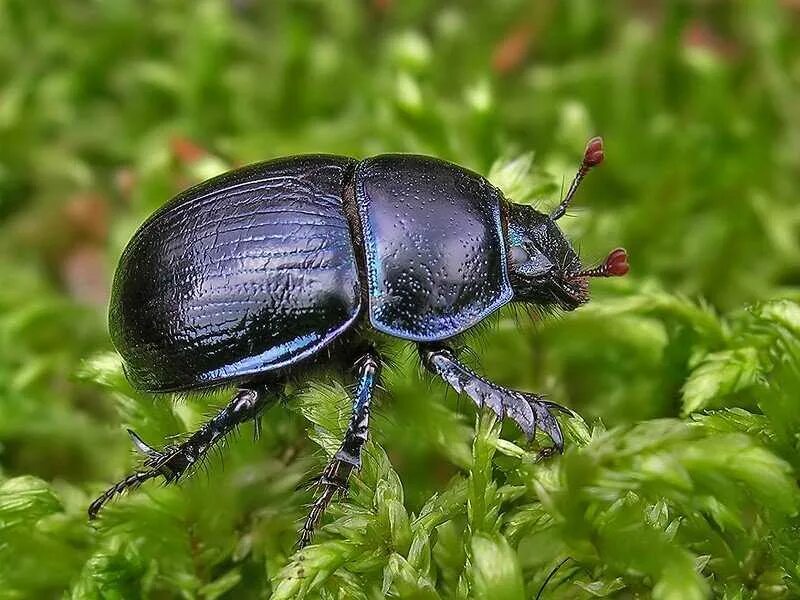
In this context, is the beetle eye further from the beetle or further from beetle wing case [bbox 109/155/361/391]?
beetle wing case [bbox 109/155/361/391]

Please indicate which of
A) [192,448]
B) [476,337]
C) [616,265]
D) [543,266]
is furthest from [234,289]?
[616,265]

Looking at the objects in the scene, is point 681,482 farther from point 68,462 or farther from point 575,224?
point 68,462

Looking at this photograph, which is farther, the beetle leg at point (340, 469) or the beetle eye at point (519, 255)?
the beetle eye at point (519, 255)

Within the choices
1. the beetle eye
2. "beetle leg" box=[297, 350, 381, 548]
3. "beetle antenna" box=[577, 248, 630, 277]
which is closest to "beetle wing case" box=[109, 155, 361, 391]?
"beetle leg" box=[297, 350, 381, 548]

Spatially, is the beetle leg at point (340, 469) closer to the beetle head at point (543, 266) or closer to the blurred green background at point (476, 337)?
the blurred green background at point (476, 337)

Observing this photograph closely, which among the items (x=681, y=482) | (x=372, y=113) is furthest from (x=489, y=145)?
(x=681, y=482)

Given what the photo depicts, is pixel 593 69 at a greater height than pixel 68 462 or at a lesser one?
greater

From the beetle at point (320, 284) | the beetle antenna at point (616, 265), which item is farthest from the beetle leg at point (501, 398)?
the beetle antenna at point (616, 265)

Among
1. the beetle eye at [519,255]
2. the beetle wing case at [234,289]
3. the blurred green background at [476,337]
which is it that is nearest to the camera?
the blurred green background at [476,337]
